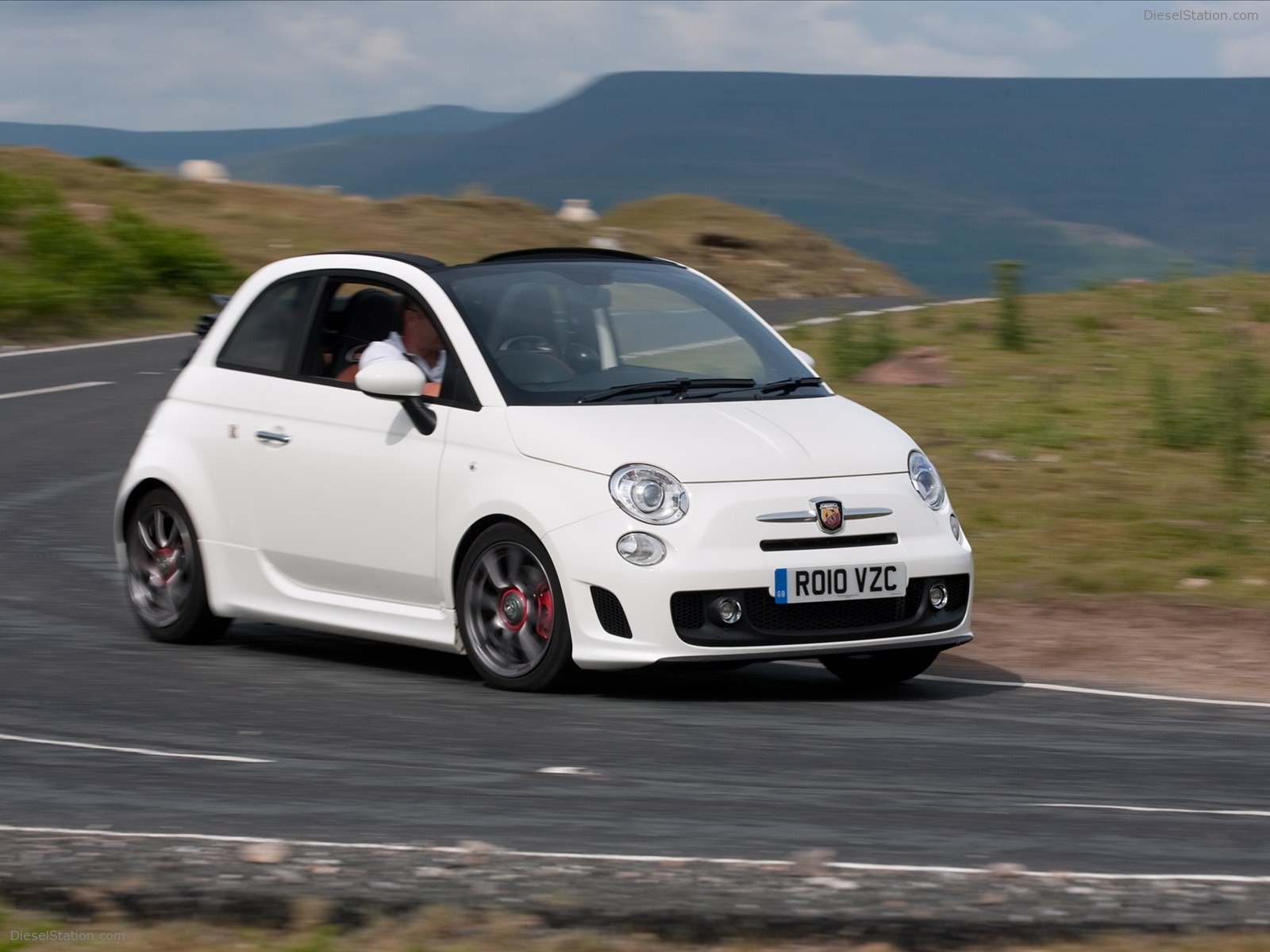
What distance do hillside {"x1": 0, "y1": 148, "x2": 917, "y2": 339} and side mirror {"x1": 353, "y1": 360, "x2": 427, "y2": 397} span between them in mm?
23464

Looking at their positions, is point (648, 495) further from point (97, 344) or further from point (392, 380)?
point (97, 344)

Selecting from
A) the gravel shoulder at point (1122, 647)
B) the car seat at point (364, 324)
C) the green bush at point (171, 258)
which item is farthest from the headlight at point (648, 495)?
the green bush at point (171, 258)

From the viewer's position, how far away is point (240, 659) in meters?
8.71

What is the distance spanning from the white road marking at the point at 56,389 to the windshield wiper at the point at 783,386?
13.3 metres

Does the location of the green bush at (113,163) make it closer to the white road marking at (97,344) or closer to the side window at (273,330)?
the white road marking at (97,344)

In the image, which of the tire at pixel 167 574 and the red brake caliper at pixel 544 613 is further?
the tire at pixel 167 574

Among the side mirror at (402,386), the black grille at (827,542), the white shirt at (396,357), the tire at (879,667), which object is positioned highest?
the white shirt at (396,357)

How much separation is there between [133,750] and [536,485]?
1.67 metres

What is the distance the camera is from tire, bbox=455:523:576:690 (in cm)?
748

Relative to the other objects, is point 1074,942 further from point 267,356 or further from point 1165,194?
point 1165,194

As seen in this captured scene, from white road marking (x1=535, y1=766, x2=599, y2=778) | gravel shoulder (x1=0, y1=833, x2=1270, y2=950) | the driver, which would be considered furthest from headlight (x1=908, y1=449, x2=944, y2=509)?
gravel shoulder (x1=0, y1=833, x2=1270, y2=950)

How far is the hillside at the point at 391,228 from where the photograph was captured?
37469 mm

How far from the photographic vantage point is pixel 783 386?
833cm

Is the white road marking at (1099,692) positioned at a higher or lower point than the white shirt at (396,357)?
lower
